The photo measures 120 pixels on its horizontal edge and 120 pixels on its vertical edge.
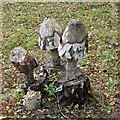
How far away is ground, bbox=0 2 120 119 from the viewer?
420cm

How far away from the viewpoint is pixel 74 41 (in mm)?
3719

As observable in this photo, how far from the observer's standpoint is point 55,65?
14.2 ft

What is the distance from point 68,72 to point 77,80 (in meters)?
0.14

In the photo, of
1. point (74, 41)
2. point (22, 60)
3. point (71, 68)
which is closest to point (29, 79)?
point (22, 60)

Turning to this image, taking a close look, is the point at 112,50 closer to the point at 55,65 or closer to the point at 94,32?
the point at 94,32

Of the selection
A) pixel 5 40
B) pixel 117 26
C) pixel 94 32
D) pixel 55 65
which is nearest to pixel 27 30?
pixel 5 40

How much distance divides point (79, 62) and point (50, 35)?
144 centimetres

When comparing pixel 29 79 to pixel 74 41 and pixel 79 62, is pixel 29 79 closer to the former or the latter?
pixel 74 41

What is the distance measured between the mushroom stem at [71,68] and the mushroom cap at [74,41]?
0.20 m

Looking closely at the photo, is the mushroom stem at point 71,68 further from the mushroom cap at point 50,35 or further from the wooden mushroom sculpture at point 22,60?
the wooden mushroom sculpture at point 22,60

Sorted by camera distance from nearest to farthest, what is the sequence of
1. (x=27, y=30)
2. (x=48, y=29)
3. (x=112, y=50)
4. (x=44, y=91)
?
(x=48, y=29) < (x=44, y=91) < (x=112, y=50) < (x=27, y=30)

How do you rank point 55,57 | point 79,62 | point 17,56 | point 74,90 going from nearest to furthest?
point 17,56
point 74,90
point 55,57
point 79,62

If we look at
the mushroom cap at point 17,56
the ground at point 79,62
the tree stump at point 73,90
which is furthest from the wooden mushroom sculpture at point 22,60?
the ground at point 79,62

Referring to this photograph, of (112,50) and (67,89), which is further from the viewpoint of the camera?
(112,50)
